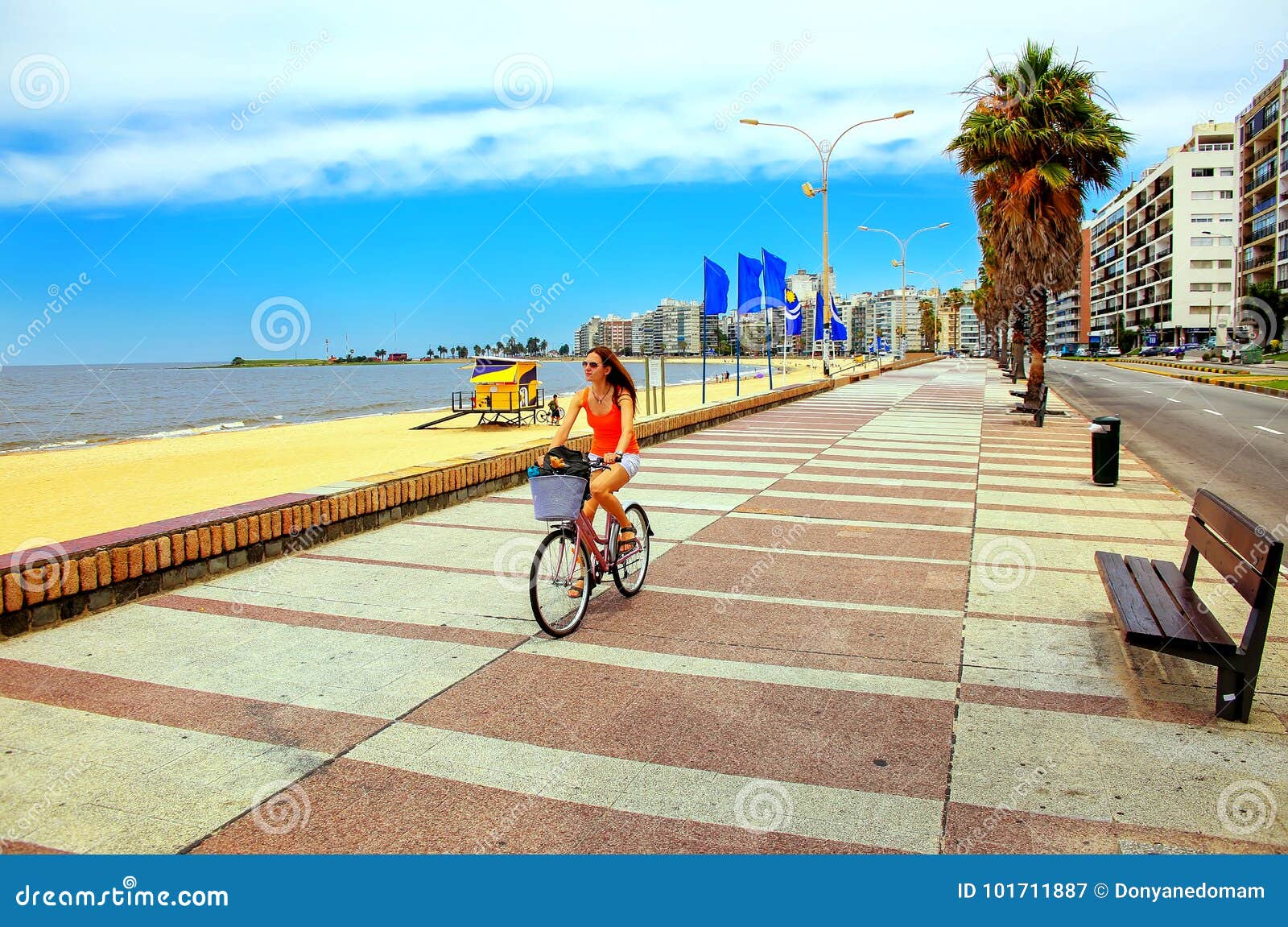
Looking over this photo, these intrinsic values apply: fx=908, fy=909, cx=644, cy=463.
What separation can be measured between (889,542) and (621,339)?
149m

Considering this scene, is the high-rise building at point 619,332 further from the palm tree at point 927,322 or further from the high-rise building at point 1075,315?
the high-rise building at point 1075,315

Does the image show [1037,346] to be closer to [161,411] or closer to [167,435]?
[167,435]

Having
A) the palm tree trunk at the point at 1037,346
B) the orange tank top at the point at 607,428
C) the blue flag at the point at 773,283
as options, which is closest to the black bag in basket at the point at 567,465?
the orange tank top at the point at 607,428

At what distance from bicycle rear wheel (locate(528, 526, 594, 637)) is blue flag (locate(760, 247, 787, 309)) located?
19.6 metres

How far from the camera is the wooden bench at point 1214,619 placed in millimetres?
3771

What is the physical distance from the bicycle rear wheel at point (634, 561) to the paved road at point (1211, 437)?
21.6 ft

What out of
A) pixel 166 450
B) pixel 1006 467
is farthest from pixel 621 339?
pixel 1006 467

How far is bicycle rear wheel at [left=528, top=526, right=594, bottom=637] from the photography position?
5.16 meters

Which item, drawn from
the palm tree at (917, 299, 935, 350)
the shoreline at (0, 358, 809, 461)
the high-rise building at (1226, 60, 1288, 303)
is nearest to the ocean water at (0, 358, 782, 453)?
the shoreline at (0, 358, 809, 461)

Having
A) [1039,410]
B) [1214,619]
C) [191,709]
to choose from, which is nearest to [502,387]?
[1039,410]

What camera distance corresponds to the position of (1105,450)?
34.0ft

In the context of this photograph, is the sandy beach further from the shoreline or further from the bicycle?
the bicycle

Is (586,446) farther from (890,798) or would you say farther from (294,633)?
(890,798)

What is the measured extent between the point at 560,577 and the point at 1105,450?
7.67 metres
